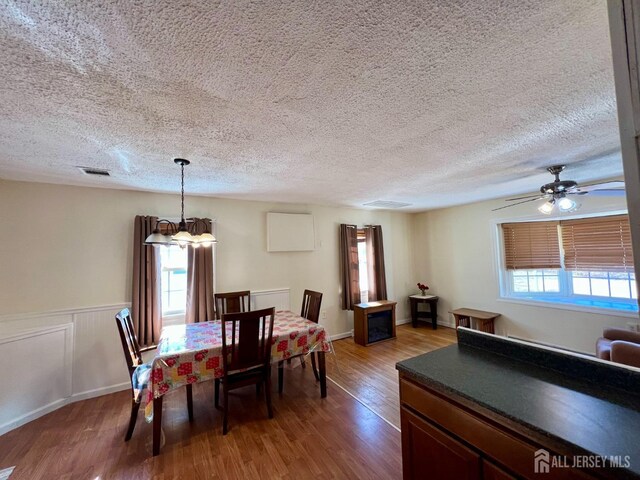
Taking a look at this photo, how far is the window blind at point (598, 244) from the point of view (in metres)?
3.34

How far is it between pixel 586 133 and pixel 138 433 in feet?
14.7

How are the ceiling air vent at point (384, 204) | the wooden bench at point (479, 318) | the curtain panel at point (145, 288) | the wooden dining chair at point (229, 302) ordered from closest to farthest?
the curtain panel at point (145, 288) < the wooden dining chair at point (229, 302) < the wooden bench at point (479, 318) < the ceiling air vent at point (384, 204)

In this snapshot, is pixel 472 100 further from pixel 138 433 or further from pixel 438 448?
pixel 138 433

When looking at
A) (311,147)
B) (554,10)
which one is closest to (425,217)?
(311,147)

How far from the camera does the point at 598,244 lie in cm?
355

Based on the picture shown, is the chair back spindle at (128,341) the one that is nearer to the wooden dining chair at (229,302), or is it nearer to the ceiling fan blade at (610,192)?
the wooden dining chair at (229,302)

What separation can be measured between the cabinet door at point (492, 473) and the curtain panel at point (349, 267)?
11.9 feet

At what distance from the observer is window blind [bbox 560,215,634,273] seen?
11.0ft

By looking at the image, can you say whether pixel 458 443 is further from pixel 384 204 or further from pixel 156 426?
pixel 384 204

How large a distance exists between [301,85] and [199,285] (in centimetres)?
297

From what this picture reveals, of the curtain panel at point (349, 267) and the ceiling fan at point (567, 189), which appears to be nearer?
the ceiling fan at point (567, 189)

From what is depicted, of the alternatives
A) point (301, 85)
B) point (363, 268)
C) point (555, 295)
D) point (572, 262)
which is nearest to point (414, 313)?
point (363, 268)

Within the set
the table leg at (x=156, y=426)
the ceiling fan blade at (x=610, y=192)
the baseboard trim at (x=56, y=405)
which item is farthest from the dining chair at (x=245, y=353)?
the ceiling fan blade at (x=610, y=192)

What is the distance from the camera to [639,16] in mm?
596
